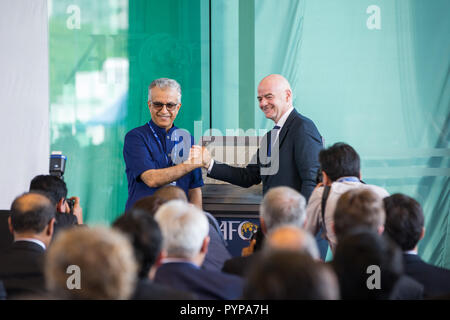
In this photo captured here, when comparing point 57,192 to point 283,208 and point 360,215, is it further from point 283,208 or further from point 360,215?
point 360,215

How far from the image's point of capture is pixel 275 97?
3199 mm

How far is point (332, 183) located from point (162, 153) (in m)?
1.19

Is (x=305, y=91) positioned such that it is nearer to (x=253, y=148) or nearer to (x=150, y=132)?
(x=253, y=148)

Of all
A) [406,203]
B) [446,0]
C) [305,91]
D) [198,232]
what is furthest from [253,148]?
[446,0]

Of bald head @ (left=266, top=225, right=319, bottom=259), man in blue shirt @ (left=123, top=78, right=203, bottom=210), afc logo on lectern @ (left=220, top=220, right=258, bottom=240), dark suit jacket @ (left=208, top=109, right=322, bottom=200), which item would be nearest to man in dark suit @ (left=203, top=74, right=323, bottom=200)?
dark suit jacket @ (left=208, top=109, right=322, bottom=200)

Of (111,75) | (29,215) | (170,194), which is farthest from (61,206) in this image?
(111,75)

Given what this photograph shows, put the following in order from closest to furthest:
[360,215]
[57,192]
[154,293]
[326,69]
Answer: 1. [154,293]
2. [360,215]
3. [57,192]
4. [326,69]

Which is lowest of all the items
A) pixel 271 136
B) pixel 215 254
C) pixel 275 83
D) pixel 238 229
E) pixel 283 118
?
pixel 238 229

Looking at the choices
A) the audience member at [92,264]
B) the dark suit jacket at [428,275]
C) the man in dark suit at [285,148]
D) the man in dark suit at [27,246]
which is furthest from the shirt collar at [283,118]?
the audience member at [92,264]

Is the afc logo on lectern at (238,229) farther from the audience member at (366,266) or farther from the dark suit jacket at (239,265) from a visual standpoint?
the audience member at (366,266)

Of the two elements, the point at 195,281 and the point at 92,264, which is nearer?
the point at 92,264
